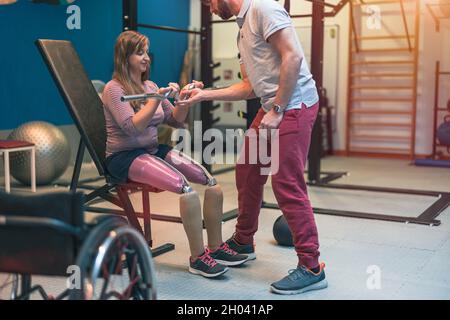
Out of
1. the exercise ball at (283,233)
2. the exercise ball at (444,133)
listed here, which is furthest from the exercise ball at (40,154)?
the exercise ball at (444,133)

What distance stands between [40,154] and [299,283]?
9.73ft

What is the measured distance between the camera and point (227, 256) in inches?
118

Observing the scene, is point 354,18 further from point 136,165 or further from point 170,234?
point 136,165

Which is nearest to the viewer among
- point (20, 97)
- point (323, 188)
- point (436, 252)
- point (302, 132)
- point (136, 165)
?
point (302, 132)

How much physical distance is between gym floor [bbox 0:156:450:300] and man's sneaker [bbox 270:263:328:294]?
4 cm

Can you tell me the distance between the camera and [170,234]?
364cm

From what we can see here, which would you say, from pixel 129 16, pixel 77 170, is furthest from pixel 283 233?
pixel 129 16

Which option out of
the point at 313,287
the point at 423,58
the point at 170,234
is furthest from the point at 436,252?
the point at 423,58

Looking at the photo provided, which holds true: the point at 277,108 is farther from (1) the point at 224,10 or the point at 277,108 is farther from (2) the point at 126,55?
(2) the point at 126,55

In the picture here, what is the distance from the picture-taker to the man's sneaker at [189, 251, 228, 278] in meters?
2.81

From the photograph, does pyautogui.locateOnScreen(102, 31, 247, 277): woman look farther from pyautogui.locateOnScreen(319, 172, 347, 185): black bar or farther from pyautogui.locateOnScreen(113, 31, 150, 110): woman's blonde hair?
pyautogui.locateOnScreen(319, 172, 347, 185): black bar

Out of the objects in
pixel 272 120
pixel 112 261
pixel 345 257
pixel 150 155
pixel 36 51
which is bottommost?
pixel 345 257

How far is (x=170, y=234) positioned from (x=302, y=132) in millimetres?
1340

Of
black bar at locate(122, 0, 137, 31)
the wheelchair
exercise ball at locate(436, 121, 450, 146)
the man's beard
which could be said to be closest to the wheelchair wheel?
the wheelchair
